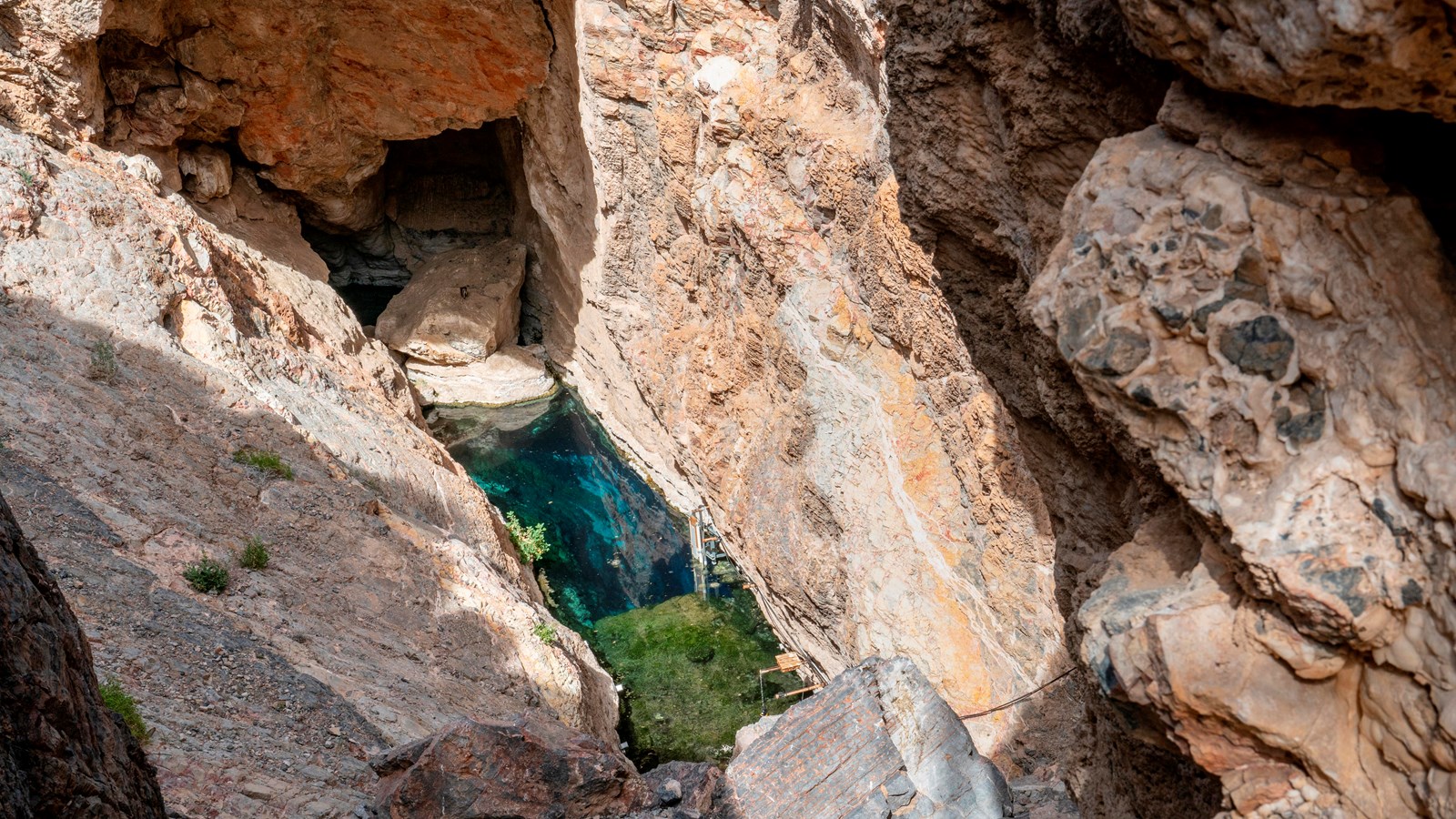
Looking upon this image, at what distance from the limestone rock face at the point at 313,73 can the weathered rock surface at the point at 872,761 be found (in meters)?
10.7

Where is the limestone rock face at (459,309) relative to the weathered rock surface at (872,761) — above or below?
below

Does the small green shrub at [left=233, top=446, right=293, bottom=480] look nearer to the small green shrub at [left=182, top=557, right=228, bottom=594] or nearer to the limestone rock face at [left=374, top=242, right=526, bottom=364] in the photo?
the small green shrub at [left=182, top=557, right=228, bottom=594]

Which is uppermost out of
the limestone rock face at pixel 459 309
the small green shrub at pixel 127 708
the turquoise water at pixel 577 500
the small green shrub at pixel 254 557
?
the small green shrub at pixel 127 708

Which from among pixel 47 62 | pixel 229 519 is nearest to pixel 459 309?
pixel 47 62

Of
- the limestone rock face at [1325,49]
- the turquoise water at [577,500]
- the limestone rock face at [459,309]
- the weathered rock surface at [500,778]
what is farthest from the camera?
the limestone rock face at [459,309]

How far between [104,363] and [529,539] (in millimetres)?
6385

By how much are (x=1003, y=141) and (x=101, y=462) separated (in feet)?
24.0

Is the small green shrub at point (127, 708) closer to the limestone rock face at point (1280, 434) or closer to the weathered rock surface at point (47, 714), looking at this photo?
the weathered rock surface at point (47, 714)

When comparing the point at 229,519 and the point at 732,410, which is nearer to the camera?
the point at 229,519

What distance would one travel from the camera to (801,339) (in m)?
11.4

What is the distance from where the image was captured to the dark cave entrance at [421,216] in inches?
784

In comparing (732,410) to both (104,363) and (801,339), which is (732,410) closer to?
(801,339)

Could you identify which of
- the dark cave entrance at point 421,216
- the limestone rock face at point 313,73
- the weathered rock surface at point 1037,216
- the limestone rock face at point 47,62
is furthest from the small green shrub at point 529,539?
the weathered rock surface at point 1037,216

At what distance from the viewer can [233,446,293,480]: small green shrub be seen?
9367mm
